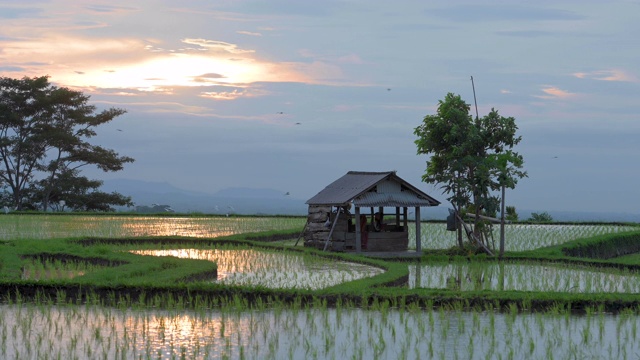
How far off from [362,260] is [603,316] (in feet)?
27.6

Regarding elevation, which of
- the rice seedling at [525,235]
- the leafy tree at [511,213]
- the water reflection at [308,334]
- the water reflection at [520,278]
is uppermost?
the leafy tree at [511,213]

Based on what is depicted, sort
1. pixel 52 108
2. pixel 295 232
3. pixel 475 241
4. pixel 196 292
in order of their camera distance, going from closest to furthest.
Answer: pixel 196 292 → pixel 475 241 → pixel 295 232 → pixel 52 108

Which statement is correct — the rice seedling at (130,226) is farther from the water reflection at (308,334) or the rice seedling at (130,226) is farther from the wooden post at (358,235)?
the water reflection at (308,334)

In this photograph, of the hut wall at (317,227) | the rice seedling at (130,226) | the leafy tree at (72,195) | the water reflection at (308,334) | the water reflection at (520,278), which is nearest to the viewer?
the water reflection at (308,334)

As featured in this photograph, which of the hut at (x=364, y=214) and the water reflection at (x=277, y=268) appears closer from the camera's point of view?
the water reflection at (x=277, y=268)

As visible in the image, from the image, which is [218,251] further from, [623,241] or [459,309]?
[623,241]

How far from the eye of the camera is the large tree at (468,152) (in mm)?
22219

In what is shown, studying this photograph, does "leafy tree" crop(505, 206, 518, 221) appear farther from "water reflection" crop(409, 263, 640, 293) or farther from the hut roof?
"water reflection" crop(409, 263, 640, 293)

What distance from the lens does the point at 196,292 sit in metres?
13.5

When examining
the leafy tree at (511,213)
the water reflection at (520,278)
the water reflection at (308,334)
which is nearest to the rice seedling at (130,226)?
the leafy tree at (511,213)

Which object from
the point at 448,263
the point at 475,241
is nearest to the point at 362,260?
the point at 448,263

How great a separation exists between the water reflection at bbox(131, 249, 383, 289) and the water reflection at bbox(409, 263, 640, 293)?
4.59 feet

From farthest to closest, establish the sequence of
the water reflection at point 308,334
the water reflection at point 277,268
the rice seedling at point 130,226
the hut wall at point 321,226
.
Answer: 1. the rice seedling at point 130,226
2. the hut wall at point 321,226
3. the water reflection at point 277,268
4. the water reflection at point 308,334

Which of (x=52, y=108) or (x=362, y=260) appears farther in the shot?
(x=52, y=108)
